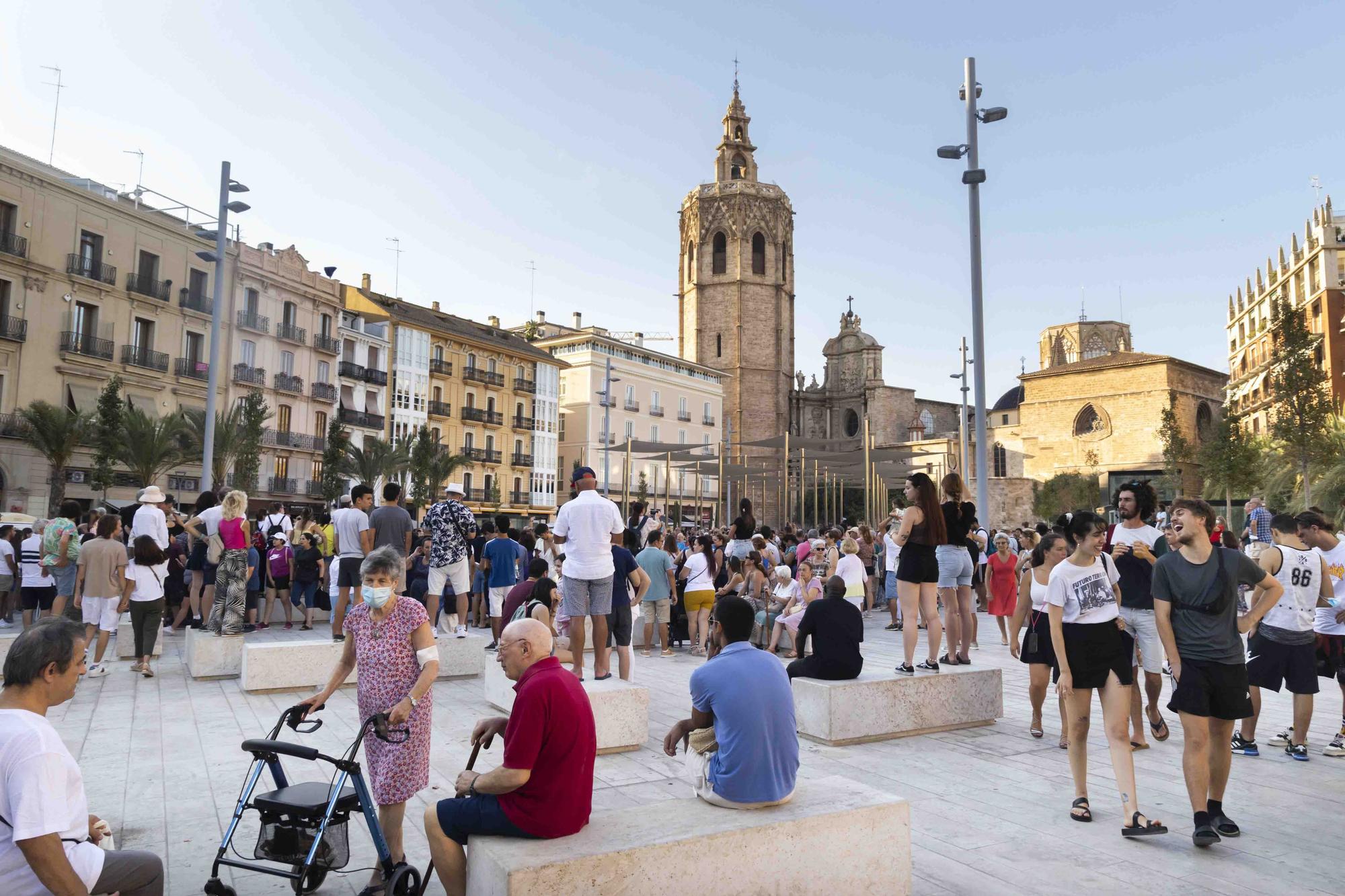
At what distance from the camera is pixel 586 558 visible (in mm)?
6855

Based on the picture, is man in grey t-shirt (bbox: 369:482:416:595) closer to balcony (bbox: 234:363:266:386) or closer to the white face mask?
the white face mask

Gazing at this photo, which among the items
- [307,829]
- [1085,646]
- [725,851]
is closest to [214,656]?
[307,829]

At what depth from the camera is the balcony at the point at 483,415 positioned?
158 ft

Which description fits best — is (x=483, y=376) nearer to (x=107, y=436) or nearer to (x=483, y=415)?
(x=483, y=415)

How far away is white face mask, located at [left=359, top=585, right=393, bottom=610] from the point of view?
4.18 m

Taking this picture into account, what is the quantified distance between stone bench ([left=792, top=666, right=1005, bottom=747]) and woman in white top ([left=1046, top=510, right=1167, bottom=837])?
1847mm

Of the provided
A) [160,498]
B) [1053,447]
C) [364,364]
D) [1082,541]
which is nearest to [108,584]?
[160,498]

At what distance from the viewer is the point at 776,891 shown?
3.48 metres

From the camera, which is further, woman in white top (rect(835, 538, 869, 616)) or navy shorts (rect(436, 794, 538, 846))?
woman in white top (rect(835, 538, 869, 616))

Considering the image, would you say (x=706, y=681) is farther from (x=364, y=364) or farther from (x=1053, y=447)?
(x=1053, y=447)

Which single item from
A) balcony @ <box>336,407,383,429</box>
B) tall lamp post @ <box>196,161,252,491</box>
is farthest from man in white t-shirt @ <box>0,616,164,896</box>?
balcony @ <box>336,407,383,429</box>

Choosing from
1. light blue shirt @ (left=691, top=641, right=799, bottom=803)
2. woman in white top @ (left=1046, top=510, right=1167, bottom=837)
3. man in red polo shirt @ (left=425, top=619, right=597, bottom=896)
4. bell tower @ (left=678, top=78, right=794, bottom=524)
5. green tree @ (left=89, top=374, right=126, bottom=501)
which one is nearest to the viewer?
man in red polo shirt @ (left=425, top=619, right=597, bottom=896)

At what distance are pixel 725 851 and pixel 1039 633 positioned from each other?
410 centimetres

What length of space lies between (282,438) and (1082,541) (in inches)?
1496
